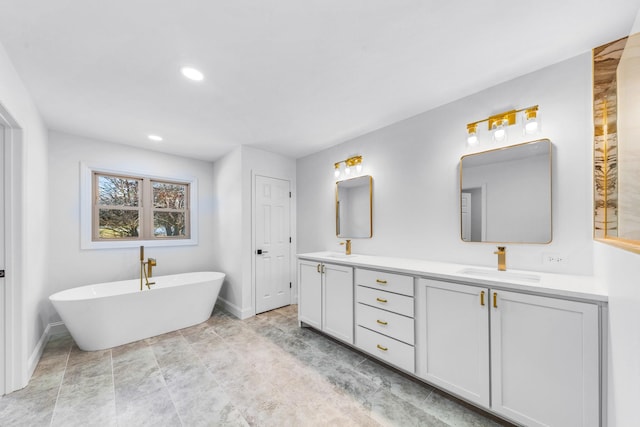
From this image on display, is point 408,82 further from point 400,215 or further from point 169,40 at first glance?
point 169,40

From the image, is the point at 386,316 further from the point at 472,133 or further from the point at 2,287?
the point at 2,287

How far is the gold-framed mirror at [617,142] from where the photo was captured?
109 centimetres

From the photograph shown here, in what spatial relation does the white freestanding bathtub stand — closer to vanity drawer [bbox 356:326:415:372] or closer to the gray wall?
the gray wall

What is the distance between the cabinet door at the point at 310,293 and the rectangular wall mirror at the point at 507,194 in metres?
1.58

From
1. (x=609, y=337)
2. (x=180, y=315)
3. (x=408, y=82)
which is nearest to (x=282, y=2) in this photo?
(x=408, y=82)

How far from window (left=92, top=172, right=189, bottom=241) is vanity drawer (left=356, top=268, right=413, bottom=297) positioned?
10.2 feet

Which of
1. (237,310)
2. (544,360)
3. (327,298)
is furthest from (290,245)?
(544,360)

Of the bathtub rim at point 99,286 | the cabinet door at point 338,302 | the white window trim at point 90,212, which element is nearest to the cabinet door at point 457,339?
the cabinet door at point 338,302

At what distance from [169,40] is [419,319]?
2.59 meters

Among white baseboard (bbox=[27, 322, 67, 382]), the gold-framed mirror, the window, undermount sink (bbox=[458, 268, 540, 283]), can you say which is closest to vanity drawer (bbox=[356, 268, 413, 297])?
undermount sink (bbox=[458, 268, 540, 283])

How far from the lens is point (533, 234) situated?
1.82m

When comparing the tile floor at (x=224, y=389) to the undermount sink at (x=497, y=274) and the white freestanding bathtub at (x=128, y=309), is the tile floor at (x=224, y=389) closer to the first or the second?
the white freestanding bathtub at (x=128, y=309)

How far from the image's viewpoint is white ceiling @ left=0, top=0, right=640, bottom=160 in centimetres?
130

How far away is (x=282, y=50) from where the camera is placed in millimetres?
1598
